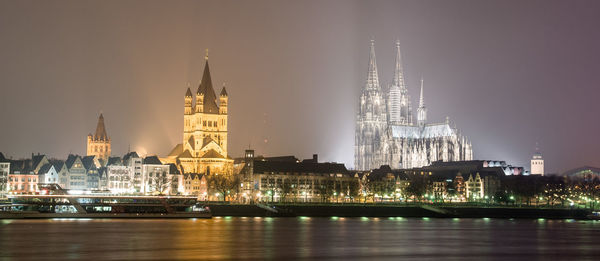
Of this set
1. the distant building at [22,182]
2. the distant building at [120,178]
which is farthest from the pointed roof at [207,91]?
the distant building at [22,182]

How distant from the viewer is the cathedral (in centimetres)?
17850

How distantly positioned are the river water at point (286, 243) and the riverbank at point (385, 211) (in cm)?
3681

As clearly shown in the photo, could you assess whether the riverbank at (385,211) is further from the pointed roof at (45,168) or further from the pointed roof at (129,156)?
the pointed roof at (129,156)

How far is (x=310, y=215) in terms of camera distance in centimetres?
12212

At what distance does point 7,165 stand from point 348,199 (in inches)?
2327

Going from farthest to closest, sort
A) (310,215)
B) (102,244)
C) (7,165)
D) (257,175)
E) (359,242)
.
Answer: (257,175) → (7,165) → (310,215) → (359,242) → (102,244)

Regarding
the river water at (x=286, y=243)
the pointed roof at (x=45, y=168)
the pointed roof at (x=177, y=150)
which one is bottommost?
the river water at (x=286, y=243)

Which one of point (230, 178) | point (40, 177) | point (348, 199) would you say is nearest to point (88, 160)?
point (40, 177)

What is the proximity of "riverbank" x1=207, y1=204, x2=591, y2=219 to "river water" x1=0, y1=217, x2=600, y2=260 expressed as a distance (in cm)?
3681

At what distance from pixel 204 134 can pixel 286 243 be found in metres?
124

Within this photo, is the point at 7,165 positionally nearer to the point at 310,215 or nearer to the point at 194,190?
the point at 194,190

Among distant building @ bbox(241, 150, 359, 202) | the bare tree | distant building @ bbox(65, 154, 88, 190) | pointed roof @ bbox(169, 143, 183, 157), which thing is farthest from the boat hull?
pointed roof @ bbox(169, 143, 183, 157)

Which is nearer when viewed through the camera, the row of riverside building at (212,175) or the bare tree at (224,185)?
the bare tree at (224,185)

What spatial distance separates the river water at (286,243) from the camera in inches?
2105
